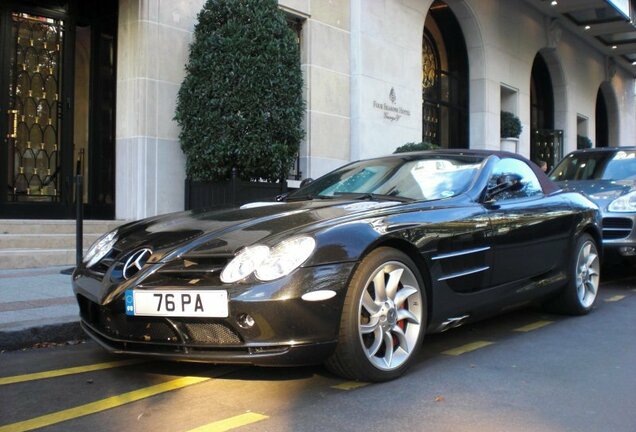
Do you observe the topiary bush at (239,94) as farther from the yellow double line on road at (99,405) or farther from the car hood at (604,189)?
the yellow double line on road at (99,405)

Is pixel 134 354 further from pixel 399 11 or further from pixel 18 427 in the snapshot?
pixel 399 11

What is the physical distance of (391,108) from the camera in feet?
43.8

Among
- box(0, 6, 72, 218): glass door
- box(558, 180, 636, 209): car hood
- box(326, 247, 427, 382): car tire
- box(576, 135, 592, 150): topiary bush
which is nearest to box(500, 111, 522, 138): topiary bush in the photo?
box(576, 135, 592, 150): topiary bush

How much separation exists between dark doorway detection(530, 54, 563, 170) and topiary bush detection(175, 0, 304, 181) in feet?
45.8

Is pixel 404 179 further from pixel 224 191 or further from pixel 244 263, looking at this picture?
pixel 224 191

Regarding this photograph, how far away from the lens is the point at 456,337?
4863mm

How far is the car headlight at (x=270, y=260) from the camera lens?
3.27 metres

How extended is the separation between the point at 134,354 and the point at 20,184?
6.41 metres

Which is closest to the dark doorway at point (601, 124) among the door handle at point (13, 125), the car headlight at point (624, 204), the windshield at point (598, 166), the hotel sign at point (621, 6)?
Answer: the hotel sign at point (621, 6)

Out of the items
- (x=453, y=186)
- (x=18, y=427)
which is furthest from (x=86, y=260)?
(x=453, y=186)

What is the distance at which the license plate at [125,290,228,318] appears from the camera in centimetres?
321

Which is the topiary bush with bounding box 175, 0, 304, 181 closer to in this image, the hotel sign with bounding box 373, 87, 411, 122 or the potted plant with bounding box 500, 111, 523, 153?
the hotel sign with bounding box 373, 87, 411, 122

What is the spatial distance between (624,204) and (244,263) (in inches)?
223

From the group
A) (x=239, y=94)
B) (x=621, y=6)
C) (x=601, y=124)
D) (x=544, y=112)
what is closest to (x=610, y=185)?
(x=239, y=94)
